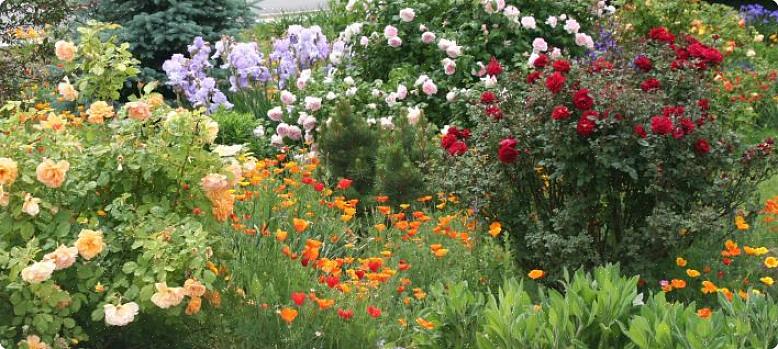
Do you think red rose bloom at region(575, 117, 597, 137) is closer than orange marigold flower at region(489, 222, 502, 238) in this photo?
Yes

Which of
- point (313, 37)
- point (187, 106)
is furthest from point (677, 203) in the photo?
point (187, 106)

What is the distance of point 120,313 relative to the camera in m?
3.50

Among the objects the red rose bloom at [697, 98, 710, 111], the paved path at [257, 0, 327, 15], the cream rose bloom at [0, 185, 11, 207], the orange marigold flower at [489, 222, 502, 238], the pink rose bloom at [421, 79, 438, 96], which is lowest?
the paved path at [257, 0, 327, 15]

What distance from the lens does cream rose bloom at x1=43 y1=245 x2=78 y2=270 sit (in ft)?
11.5

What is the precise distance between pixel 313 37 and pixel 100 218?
4521 millimetres

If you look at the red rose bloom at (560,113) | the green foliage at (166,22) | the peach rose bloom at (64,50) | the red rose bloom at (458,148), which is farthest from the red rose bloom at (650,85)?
the green foliage at (166,22)

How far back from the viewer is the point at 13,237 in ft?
12.6

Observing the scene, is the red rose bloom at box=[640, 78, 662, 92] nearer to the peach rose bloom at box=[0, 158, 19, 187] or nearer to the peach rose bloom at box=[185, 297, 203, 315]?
the peach rose bloom at box=[185, 297, 203, 315]

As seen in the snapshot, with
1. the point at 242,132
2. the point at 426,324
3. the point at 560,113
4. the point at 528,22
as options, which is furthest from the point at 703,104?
the point at 242,132

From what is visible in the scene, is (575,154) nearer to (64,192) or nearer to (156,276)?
(156,276)

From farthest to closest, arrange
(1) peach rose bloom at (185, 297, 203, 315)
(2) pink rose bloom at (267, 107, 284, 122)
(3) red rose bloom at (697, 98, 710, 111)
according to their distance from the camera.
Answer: (2) pink rose bloom at (267, 107, 284, 122) < (3) red rose bloom at (697, 98, 710, 111) < (1) peach rose bloom at (185, 297, 203, 315)

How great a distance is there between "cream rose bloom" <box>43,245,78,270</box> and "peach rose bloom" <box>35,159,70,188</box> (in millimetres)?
252

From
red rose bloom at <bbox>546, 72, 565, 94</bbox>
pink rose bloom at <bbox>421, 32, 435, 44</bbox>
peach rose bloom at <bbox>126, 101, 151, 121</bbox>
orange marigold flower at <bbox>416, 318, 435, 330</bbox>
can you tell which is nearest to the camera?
orange marigold flower at <bbox>416, 318, 435, 330</bbox>

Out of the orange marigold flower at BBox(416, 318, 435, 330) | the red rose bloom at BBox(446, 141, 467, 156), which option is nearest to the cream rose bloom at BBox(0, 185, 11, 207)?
the orange marigold flower at BBox(416, 318, 435, 330)
